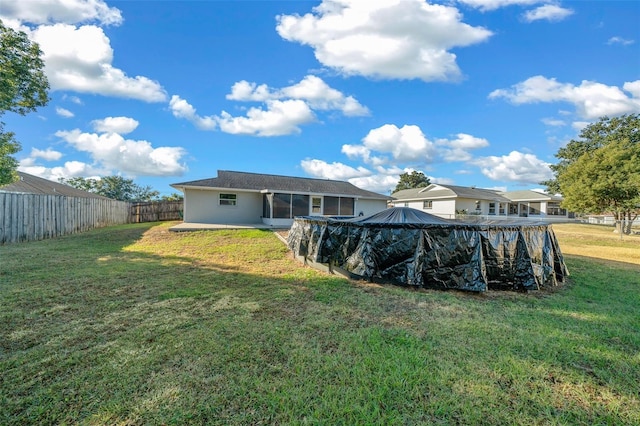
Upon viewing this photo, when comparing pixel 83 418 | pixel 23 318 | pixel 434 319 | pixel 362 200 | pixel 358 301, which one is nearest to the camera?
pixel 83 418

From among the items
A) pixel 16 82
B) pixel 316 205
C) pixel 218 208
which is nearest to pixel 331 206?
pixel 316 205

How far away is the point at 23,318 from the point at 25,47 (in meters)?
12.4

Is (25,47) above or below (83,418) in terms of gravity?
above

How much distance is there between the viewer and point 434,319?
3656mm

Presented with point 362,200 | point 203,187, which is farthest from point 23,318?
point 362,200

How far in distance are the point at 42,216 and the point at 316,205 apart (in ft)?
41.5

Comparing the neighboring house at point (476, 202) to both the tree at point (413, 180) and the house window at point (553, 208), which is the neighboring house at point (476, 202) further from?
the tree at point (413, 180)

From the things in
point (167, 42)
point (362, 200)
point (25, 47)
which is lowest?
point (362, 200)

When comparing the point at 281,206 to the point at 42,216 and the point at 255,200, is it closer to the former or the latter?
the point at 255,200

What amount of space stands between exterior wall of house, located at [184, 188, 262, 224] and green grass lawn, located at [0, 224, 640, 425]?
10462mm

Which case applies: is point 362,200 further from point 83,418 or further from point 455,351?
point 83,418

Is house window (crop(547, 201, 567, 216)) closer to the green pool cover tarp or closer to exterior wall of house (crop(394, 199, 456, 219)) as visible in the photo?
exterior wall of house (crop(394, 199, 456, 219))

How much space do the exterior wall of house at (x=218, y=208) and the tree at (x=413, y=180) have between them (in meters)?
38.2

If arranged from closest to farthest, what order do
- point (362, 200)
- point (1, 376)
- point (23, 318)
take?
1. point (1, 376)
2. point (23, 318)
3. point (362, 200)
